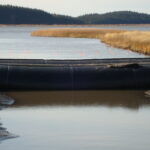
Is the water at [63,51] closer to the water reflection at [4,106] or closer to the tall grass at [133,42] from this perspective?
the tall grass at [133,42]

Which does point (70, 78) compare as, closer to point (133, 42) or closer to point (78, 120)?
point (78, 120)

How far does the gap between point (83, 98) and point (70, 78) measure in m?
1.28

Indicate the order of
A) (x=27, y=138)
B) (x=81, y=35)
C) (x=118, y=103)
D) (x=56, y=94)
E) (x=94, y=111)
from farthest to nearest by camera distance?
(x=81, y=35) → (x=56, y=94) → (x=118, y=103) → (x=94, y=111) → (x=27, y=138)

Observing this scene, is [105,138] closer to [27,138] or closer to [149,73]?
[27,138]

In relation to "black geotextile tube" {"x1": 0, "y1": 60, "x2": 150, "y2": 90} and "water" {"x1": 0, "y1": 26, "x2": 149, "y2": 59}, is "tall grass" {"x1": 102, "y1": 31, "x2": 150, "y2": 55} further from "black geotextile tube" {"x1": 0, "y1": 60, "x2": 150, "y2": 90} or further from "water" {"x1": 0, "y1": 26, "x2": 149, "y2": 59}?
"black geotextile tube" {"x1": 0, "y1": 60, "x2": 150, "y2": 90}

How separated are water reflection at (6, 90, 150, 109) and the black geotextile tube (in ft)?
0.88

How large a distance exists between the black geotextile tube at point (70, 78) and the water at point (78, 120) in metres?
0.31

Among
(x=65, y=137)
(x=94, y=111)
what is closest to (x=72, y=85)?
(x=94, y=111)

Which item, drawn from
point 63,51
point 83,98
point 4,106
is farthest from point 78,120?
point 63,51

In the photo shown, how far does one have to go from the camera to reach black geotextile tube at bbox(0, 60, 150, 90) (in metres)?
17.7

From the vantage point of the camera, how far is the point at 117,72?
58.9 feet

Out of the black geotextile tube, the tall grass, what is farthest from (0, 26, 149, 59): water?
the black geotextile tube

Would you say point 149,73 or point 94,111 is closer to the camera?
point 94,111

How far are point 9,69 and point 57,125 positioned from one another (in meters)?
5.68
